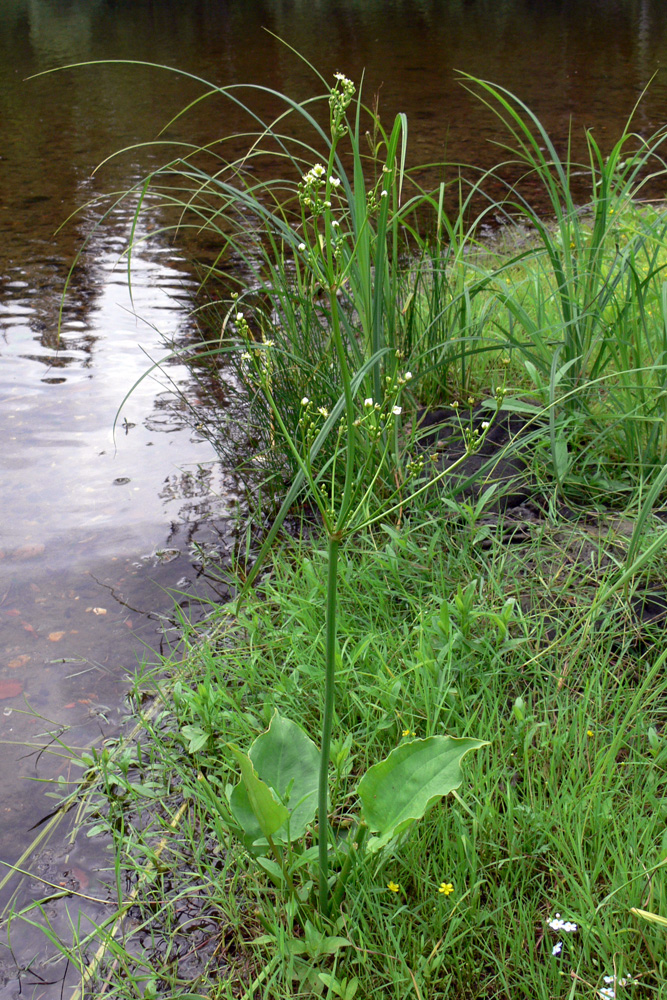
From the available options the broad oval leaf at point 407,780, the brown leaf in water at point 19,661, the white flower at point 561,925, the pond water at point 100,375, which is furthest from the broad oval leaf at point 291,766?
→ the brown leaf in water at point 19,661

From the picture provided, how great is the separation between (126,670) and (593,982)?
3.84ft

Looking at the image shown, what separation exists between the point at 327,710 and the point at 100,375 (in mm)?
2640

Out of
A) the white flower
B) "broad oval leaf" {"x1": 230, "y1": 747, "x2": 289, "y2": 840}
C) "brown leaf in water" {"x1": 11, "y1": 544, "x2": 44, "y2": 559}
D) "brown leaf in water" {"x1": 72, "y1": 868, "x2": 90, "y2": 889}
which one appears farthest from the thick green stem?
"brown leaf in water" {"x1": 11, "y1": 544, "x2": 44, "y2": 559}

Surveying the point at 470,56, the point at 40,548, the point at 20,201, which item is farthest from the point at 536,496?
the point at 470,56

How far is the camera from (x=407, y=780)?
1.04 m

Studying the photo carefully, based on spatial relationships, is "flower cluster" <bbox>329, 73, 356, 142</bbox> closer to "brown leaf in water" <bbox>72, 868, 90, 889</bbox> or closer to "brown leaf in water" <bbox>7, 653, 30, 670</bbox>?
"brown leaf in water" <bbox>72, 868, 90, 889</bbox>

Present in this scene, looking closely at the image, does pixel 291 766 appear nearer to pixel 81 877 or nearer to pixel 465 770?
pixel 465 770

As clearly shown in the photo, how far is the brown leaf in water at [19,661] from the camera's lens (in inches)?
72.3

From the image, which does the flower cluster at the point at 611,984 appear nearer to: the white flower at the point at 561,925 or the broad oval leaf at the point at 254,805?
the white flower at the point at 561,925

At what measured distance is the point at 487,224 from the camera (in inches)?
196

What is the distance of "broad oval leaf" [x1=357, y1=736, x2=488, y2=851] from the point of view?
1.01 metres

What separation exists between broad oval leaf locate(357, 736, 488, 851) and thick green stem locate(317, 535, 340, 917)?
62 millimetres

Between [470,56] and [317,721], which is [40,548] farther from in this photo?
[470,56]

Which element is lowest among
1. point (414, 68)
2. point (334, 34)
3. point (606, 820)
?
point (606, 820)
